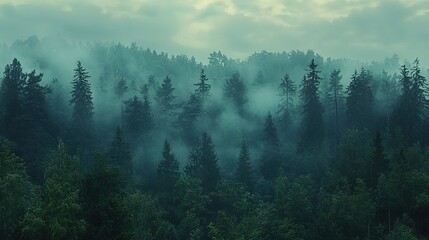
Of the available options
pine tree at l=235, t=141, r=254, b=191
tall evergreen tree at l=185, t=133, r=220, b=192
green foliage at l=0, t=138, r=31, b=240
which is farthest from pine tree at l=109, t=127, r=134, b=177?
green foliage at l=0, t=138, r=31, b=240

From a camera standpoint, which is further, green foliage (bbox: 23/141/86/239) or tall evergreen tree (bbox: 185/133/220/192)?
tall evergreen tree (bbox: 185/133/220/192)

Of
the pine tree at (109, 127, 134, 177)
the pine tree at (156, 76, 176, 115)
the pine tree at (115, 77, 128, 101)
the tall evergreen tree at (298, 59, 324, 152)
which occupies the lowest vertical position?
the pine tree at (109, 127, 134, 177)

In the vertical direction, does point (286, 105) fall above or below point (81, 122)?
above

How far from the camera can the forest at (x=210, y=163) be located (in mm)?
48500

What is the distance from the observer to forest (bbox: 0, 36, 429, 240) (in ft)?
159

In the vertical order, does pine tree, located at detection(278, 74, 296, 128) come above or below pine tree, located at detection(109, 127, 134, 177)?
above

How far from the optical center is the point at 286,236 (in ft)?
209

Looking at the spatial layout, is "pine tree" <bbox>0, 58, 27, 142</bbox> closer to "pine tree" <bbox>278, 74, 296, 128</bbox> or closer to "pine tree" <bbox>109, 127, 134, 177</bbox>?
"pine tree" <bbox>109, 127, 134, 177</bbox>

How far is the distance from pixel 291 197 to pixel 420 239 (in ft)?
49.3

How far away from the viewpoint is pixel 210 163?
294 ft

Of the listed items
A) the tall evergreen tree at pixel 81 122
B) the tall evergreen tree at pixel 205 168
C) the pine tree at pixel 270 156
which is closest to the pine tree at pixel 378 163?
the pine tree at pixel 270 156

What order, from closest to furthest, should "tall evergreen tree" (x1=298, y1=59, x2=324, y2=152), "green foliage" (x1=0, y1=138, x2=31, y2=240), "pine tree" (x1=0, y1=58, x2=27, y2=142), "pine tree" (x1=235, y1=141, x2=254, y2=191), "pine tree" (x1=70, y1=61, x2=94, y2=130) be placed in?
"green foliage" (x1=0, y1=138, x2=31, y2=240) < "pine tree" (x1=0, y1=58, x2=27, y2=142) < "pine tree" (x1=235, y1=141, x2=254, y2=191) < "pine tree" (x1=70, y1=61, x2=94, y2=130) < "tall evergreen tree" (x1=298, y1=59, x2=324, y2=152)

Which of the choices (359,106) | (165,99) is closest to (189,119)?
(165,99)

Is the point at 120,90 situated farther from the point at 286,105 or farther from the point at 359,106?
the point at 359,106
